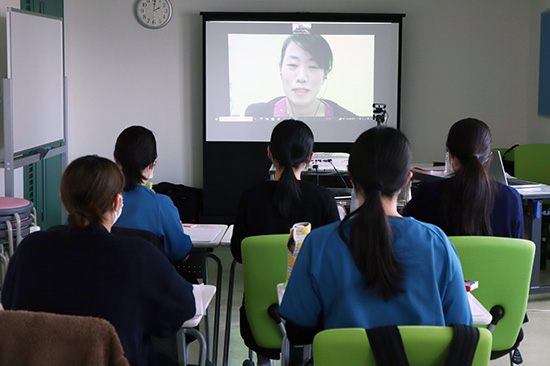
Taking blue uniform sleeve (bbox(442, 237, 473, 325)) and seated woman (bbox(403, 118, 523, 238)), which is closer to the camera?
blue uniform sleeve (bbox(442, 237, 473, 325))

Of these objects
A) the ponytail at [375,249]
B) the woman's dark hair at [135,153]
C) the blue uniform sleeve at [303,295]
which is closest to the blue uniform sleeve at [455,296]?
the ponytail at [375,249]

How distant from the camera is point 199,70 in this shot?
6859 millimetres

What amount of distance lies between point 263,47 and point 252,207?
4.30m

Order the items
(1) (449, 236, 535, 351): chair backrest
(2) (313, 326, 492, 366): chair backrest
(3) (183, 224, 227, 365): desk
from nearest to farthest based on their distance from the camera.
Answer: (2) (313, 326, 492, 366): chair backrest
(1) (449, 236, 535, 351): chair backrest
(3) (183, 224, 227, 365): desk

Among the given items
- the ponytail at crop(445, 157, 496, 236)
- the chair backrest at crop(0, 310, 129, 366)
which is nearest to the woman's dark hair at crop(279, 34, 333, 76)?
the ponytail at crop(445, 157, 496, 236)

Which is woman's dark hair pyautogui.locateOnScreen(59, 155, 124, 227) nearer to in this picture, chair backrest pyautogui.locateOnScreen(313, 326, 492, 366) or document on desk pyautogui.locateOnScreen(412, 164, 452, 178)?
chair backrest pyautogui.locateOnScreen(313, 326, 492, 366)

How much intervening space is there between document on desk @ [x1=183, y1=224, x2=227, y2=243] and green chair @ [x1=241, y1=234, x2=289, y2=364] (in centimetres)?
70

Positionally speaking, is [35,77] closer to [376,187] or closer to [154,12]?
[154,12]

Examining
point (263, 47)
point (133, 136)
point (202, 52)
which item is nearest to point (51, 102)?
point (202, 52)

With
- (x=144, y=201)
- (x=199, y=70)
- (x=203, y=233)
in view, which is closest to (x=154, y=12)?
(x=199, y=70)

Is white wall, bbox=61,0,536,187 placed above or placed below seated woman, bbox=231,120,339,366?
above

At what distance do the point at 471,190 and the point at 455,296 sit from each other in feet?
3.39

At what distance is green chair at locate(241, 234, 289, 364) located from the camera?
7.64ft

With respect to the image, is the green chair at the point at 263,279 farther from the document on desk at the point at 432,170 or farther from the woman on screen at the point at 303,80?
the woman on screen at the point at 303,80
